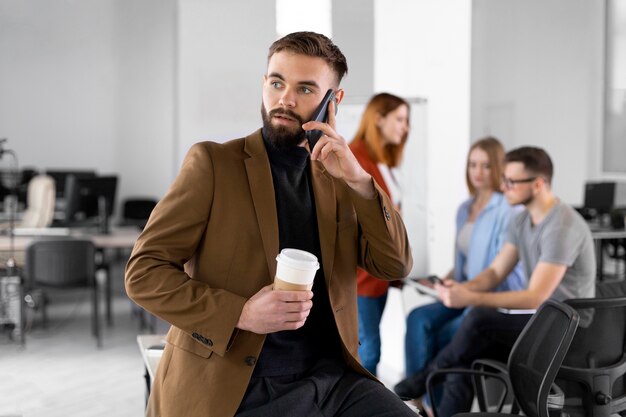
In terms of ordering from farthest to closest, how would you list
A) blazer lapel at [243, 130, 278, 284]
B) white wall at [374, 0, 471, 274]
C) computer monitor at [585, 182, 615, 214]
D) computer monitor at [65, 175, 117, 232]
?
computer monitor at [65, 175, 117, 232], computer monitor at [585, 182, 615, 214], white wall at [374, 0, 471, 274], blazer lapel at [243, 130, 278, 284]

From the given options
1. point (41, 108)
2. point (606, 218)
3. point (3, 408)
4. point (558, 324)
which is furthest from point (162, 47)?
point (558, 324)

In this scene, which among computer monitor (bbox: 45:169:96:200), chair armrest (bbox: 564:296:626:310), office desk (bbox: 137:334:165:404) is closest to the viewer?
office desk (bbox: 137:334:165:404)

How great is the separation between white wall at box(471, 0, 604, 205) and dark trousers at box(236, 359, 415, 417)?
441cm

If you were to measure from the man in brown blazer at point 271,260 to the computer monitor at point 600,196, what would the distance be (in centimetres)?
577

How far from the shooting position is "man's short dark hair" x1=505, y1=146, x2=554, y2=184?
364cm

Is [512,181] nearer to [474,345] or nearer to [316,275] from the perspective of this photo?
[474,345]

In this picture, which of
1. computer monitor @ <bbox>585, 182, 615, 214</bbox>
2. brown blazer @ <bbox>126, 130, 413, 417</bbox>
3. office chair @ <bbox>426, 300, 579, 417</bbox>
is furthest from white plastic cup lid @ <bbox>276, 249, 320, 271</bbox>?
computer monitor @ <bbox>585, 182, 615, 214</bbox>

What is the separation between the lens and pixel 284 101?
192 centimetres

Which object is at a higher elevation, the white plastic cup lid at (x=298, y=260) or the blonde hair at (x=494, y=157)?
the blonde hair at (x=494, y=157)

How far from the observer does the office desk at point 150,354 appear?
2.41 metres

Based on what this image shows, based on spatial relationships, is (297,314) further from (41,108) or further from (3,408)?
(41,108)

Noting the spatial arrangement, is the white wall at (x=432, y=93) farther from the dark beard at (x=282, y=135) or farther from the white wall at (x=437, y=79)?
the dark beard at (x=282, y=135)

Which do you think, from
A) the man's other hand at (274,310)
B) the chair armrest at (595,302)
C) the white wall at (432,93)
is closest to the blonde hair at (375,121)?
the white wall at (432,93)

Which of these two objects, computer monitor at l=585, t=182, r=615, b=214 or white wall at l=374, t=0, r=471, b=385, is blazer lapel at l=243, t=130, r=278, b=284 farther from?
computer monitor at l=585, t=182, r=615, b=214
